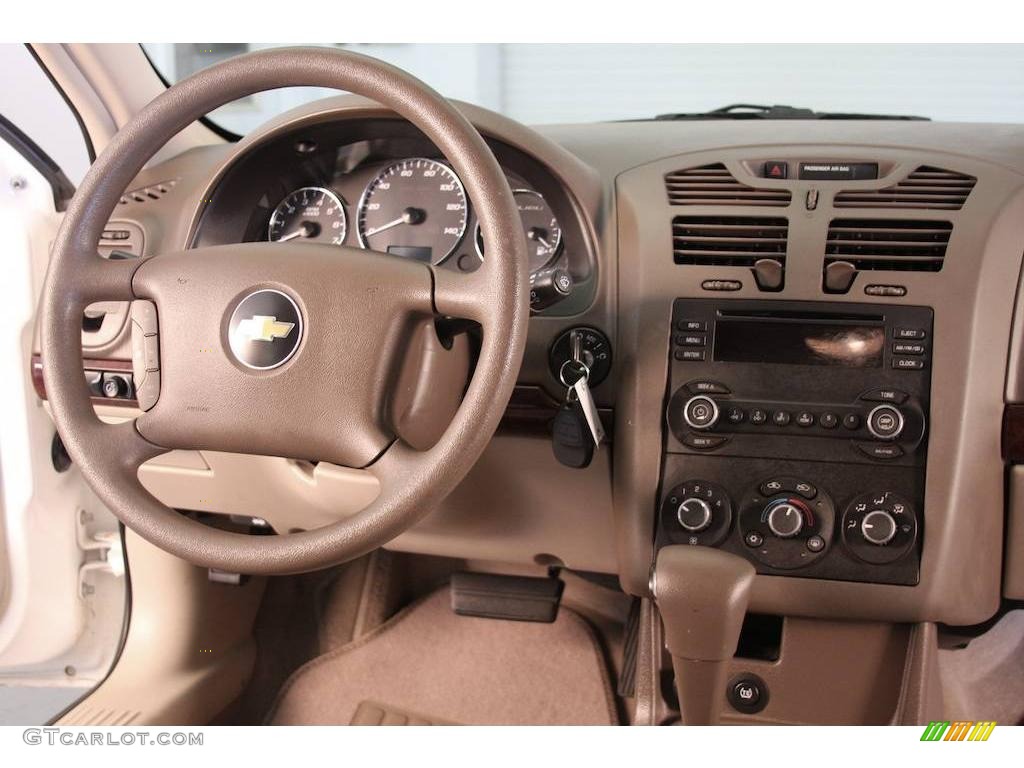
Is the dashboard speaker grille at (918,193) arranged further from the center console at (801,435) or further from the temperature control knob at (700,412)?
the temperature control knob at (700,412)

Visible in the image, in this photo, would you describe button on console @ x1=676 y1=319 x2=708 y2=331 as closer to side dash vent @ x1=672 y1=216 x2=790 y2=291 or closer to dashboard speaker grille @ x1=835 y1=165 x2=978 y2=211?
side dash vent @ x1=672 y1=216 x2=790 y2=291

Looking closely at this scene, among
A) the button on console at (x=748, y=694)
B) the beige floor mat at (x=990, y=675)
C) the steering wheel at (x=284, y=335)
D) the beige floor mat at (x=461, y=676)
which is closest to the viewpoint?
the steering wheel at (x=284, y=335)

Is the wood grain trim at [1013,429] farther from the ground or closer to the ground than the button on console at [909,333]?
closer to the ground

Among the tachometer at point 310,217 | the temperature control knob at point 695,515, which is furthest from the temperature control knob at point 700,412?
the tachometer at point 310,217

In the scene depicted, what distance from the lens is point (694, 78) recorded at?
1.90m

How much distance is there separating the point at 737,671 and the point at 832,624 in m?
0.15

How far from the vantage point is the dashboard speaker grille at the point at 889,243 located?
109 cm

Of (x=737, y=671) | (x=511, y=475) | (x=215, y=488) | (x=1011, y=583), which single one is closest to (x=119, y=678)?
(x=215, y=488)

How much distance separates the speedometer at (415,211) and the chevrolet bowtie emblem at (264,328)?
38 centimetres

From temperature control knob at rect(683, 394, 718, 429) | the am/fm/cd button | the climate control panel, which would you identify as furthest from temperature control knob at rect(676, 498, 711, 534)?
the am/fm/cd button

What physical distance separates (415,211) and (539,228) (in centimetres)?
20

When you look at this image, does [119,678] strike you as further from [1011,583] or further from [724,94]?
[724,94]

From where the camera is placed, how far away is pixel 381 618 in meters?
1.80

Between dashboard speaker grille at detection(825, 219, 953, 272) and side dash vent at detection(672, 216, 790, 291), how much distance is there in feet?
0.22
